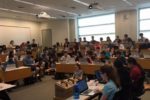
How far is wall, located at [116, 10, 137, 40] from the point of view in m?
11.7

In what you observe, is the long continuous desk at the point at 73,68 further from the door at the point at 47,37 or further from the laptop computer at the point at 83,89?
the door at the point at 47,37

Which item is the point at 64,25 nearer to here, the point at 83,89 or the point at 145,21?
the point at 145,21

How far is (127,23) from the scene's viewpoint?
11.9m

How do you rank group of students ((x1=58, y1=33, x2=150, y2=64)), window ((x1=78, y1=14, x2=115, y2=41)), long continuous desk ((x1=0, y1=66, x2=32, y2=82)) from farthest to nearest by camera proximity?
window ((x1=78, y1=14, x2=115, y2=41)) < group of students ((x1=58, y1=33, x2=150, y2=64)) < long continuous desk ((x1=0, y1=66, x2=32, y2=82))

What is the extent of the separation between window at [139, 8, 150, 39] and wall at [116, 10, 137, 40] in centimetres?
44

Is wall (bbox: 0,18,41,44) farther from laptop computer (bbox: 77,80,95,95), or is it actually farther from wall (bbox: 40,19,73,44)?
laptop computer (bbox: 77,80,95,95)

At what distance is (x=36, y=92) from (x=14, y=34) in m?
8.09

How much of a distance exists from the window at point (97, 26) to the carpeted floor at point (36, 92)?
682 cm

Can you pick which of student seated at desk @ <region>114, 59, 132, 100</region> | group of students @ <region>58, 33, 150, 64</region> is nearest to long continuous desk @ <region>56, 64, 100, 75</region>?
group of students @ <region>58, 33, 150, 64</region>

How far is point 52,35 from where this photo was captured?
50.4 ft

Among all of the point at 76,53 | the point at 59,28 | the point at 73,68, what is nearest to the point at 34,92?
the point at 73,68

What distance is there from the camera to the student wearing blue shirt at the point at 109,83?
266 centimetres

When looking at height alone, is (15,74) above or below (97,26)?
below

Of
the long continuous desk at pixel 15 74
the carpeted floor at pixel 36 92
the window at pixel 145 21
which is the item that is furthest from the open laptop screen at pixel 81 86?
the window at pixel 145 21
